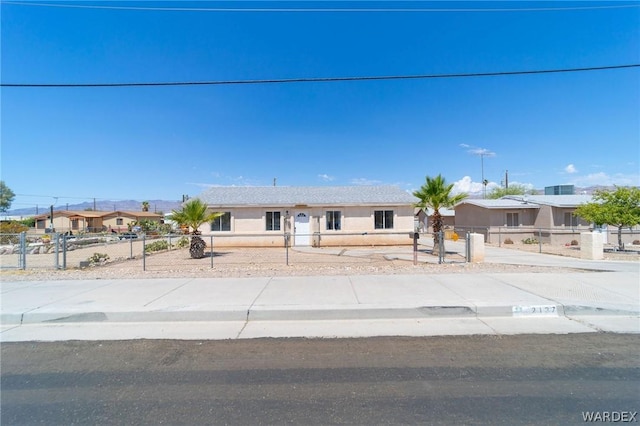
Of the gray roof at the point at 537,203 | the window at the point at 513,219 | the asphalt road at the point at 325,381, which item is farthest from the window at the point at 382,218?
the asphalt road at the point at 325,381

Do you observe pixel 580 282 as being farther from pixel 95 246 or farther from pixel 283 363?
pixel 95 246

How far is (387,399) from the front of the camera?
325cm

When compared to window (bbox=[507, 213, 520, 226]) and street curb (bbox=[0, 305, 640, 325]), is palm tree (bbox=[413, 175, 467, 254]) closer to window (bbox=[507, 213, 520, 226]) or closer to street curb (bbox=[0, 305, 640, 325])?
street curb (bbox=[0, 305, 640, 325])

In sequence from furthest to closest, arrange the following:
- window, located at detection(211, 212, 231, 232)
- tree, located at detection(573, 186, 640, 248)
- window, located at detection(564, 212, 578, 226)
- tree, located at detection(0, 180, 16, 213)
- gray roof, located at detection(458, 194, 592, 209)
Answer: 1. tree, located at detection(0, 180, 16, 213)
2. gray roof, located at detection(458, 194, 592, 209)
3. window, located at detection(564, 212, 578, 226)
4. window, located at detection(211, 212, 231, 232)
5. tree, located at detection(573, 186, 640, 248)

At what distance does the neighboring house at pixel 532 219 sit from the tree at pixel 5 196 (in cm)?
9971

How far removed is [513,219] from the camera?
24.8m

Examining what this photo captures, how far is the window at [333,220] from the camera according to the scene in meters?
20.7

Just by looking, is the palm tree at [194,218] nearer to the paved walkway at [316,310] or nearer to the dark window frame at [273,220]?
the dark window frame at [273,220]

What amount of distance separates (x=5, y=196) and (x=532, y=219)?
4132 inches

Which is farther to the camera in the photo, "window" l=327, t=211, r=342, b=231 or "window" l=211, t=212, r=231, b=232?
"window" l=327, t=211, r=342, b=231

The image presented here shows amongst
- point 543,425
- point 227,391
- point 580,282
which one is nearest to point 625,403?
point 543,425

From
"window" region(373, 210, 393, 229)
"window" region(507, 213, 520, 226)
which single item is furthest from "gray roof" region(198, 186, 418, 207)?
"window" region(507, 213, 520, 226)

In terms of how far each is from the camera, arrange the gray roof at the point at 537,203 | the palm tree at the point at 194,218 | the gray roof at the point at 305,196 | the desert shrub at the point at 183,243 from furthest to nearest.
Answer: the gray roof at the point at 537,203, the desert shrub at the point at 183,243, the gray roof at the point at 305,196, the palm tree at the point at 194,218

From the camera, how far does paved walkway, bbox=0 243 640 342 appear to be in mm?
5289
